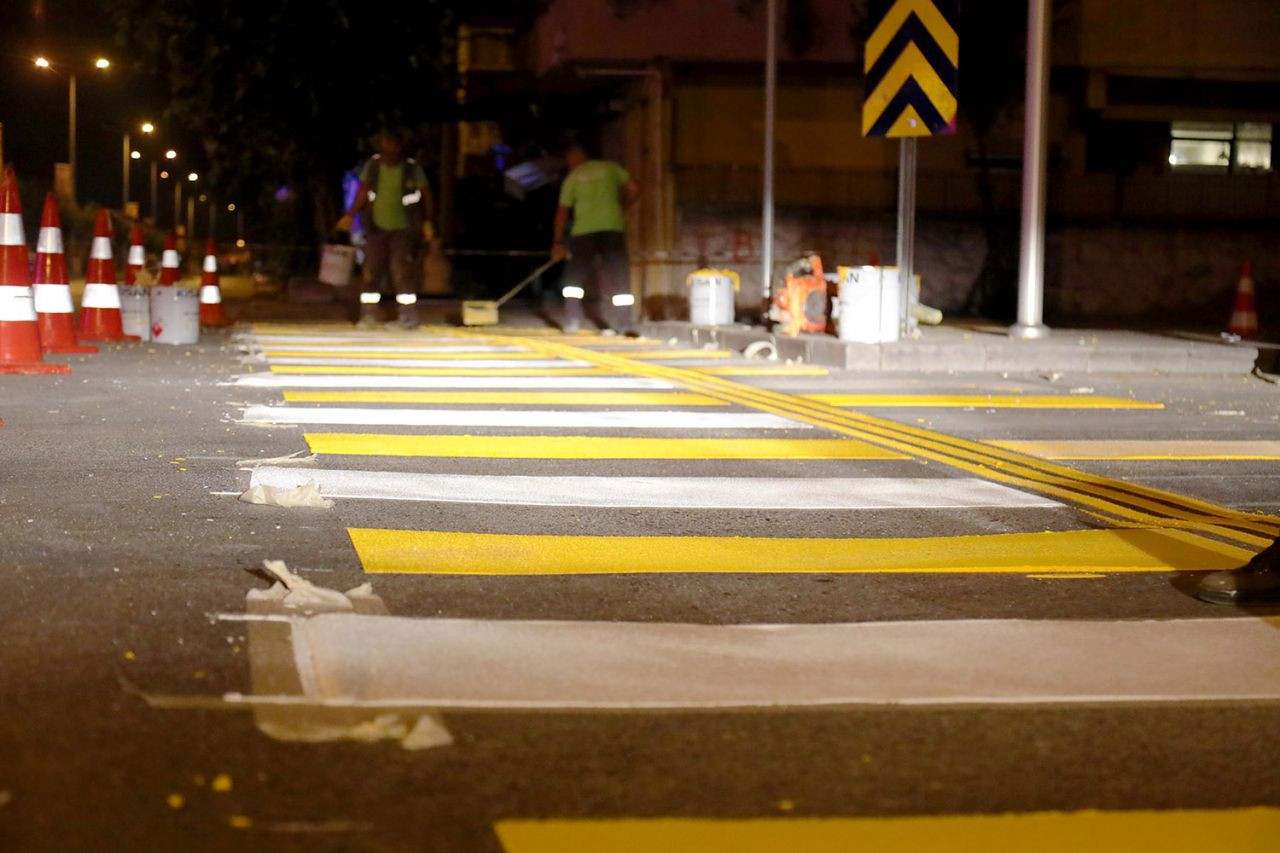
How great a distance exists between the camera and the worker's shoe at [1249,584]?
5.07 metres

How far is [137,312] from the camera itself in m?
15.8

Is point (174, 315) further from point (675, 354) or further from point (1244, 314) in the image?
point (1244, 314)

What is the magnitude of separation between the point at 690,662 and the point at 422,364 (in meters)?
9.80

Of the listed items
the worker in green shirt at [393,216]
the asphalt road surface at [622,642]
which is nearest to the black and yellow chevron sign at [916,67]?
the worker in green shirt at [393,216]

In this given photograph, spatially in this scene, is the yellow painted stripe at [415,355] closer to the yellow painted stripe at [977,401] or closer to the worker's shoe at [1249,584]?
the yellow painted stripe at [977,401]

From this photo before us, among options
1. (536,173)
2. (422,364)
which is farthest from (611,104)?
(422,364)

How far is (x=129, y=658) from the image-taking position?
164 inches

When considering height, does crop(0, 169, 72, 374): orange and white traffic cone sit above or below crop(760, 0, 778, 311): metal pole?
below

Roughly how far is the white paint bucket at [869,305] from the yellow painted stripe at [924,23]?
1.89 metres

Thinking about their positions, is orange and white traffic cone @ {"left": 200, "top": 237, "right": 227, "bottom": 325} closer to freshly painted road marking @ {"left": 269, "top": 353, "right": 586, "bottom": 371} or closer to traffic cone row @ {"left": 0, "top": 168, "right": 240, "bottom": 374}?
traffic cone row @ {"left": 0, "top": 168, "right": 240, "bottom": 374}

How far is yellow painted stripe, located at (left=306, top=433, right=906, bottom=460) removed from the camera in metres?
8.16

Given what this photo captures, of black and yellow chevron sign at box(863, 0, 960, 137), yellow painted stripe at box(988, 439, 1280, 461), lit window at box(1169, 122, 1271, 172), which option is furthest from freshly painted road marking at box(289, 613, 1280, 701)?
lit window at box(1169, 122, 1271, 172)

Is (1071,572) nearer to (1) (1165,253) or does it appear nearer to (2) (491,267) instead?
(1) (1165,253)

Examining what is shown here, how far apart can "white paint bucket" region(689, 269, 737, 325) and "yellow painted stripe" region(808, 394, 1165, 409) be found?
7.56 m
